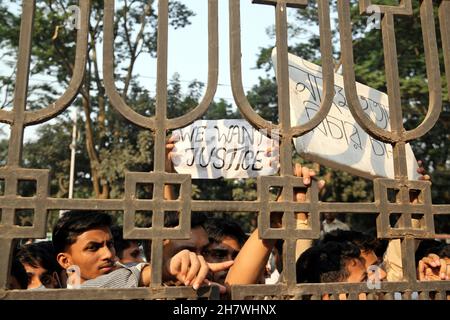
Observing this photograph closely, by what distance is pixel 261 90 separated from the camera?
18.9 meters

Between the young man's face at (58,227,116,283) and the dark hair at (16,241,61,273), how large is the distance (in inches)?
7.0

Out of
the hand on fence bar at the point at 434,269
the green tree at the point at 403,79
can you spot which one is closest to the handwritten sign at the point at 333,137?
the hand on fence bar at the point at 434,269

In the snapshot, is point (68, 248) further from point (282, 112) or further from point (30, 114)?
point (282, 112)

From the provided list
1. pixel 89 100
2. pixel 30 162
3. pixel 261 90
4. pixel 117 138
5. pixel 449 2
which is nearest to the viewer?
pixel 449 2

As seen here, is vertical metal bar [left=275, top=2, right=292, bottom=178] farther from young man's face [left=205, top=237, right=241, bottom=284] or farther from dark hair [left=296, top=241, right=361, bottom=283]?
young man's face [left=205, top=237, right=241, bottom=284]

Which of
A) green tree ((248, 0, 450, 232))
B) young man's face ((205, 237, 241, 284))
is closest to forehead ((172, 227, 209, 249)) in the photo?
young man's face ((205, 237, 241, 284))

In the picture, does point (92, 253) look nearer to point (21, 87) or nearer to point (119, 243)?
point (119, 243)

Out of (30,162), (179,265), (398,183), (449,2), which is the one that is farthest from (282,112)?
(30,162)

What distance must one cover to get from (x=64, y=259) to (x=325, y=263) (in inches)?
50.0

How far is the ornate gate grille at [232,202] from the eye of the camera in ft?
4.17

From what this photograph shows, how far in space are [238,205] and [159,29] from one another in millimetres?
622

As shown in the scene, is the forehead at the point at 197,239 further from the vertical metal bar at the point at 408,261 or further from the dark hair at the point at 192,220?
the vertical metal bar at the point at 408,261

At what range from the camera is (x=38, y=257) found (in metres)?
2.25

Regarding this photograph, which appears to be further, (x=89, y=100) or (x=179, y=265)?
(x=89, y=100)
